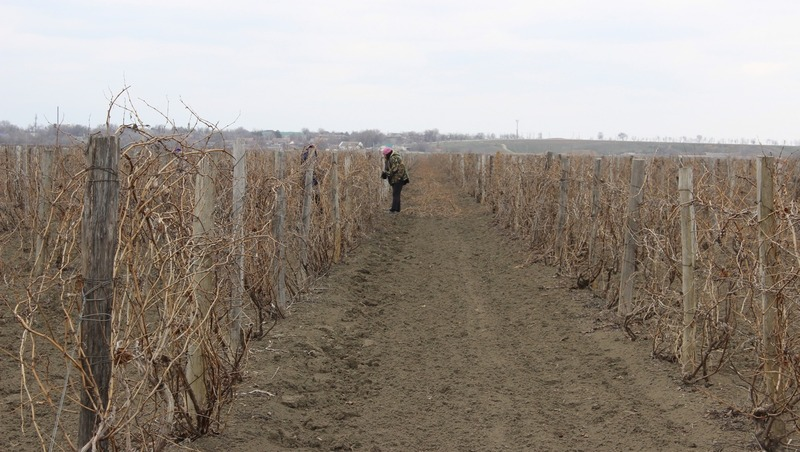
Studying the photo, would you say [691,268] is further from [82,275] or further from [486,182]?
[486,182]

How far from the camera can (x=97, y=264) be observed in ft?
9.86

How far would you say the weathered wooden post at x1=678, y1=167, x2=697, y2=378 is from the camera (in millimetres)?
5832

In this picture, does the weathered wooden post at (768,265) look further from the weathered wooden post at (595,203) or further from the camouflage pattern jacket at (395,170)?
the camouflage pattern jacket at (395,170)

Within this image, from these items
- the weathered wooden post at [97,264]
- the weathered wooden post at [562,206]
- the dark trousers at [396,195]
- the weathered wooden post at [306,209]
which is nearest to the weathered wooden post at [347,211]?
the weathered wooden post at [306,209]

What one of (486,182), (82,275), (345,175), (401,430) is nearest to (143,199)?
(82,275)

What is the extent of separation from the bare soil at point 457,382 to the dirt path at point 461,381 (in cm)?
2

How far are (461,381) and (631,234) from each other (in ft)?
8.12

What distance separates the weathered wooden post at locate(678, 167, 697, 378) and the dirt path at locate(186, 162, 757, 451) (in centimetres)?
26

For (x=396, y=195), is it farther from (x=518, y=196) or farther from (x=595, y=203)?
(x=595, y=203)

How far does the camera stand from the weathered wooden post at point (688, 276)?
5.83 metres

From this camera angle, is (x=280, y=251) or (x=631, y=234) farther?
(x=280, y=251)

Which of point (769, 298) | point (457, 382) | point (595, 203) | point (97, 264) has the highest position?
point (595, 203)

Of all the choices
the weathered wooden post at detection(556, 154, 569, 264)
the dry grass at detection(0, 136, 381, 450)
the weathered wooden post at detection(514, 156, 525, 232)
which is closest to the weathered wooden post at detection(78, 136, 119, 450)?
the dry grass at detection(0, 136, 381, 450)

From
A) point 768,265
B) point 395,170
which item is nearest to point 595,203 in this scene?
point 768,265
